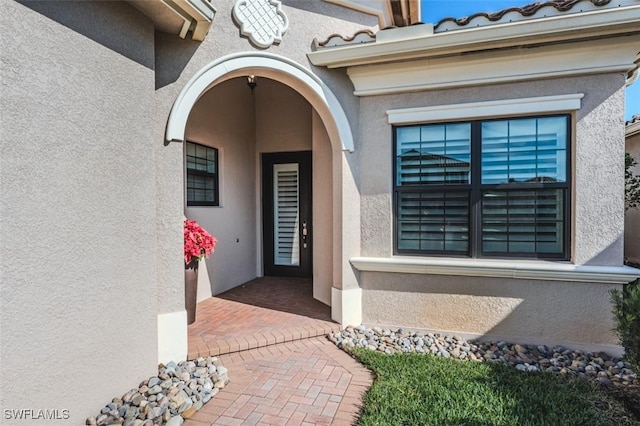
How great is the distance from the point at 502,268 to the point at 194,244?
16.5 ft

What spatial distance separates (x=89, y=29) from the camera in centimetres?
354

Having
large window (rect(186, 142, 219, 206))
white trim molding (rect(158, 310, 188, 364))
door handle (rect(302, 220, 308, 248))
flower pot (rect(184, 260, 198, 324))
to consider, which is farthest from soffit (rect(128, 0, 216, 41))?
door handle (rect(302, 220, 308, 248))

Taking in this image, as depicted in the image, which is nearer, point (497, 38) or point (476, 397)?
point (476, 397)

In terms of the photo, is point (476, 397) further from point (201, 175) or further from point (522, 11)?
point (201, 175)

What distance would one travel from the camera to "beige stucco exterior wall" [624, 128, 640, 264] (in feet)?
31.8

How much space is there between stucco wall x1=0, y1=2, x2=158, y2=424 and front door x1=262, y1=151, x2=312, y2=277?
530cm

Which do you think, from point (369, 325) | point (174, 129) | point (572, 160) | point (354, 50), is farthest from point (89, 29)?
point (572, 160)

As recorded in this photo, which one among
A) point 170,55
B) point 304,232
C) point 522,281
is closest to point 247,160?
point 304,232

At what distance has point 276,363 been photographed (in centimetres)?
489

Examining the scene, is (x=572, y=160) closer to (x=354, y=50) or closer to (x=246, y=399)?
(x=354, y=50)

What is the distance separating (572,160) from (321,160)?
4.29 m

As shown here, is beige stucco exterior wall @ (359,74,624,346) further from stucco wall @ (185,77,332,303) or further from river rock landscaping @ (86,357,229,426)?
river rock landscaping @ (86,357,229,426)

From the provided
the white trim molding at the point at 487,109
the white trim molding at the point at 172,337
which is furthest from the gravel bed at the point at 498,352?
the white trim molding at the point at 487,109

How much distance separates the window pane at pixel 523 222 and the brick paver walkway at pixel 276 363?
3.13m
